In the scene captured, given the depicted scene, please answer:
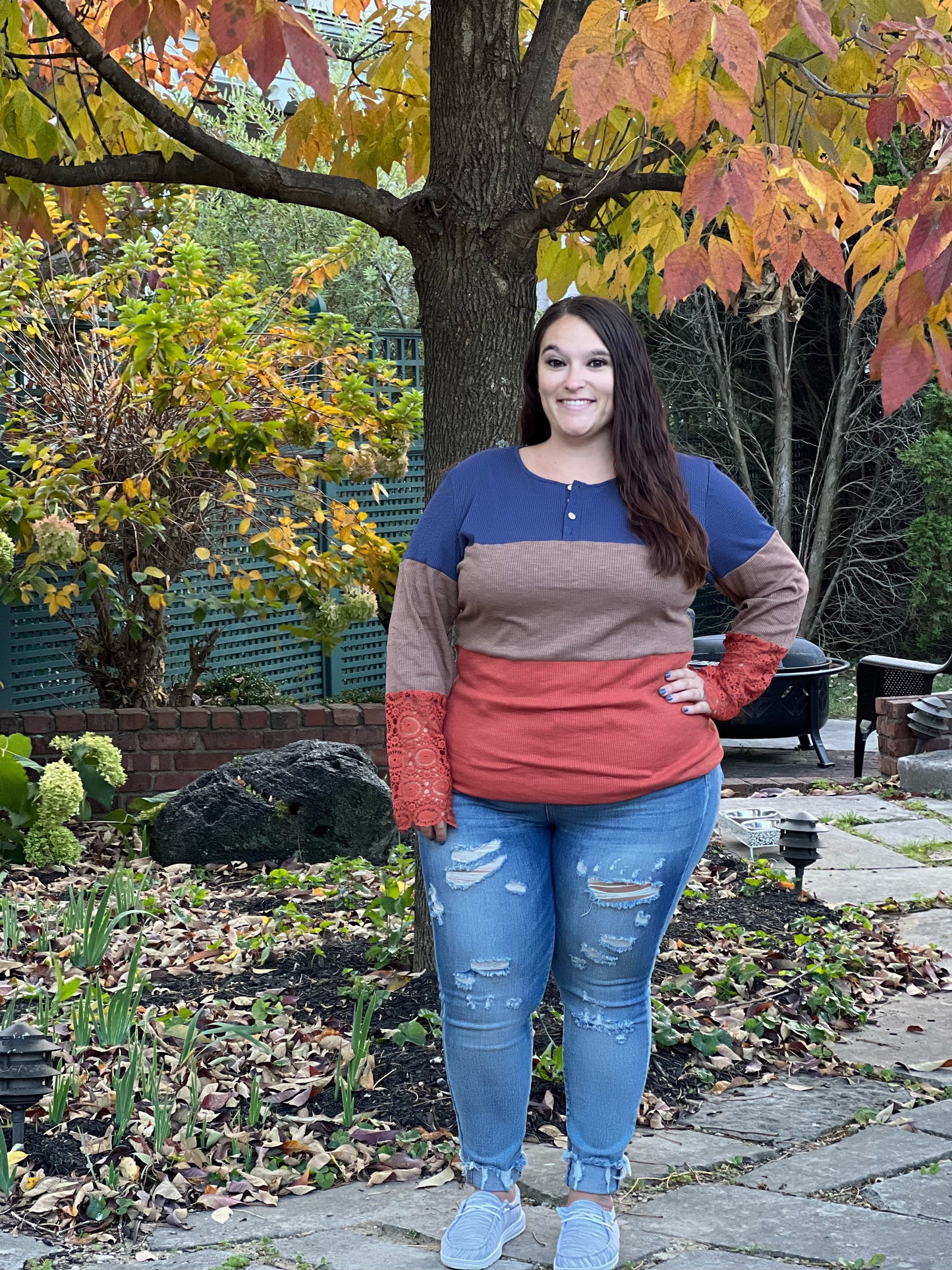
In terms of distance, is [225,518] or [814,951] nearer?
[814,951]

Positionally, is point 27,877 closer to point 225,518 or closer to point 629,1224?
point 225,518

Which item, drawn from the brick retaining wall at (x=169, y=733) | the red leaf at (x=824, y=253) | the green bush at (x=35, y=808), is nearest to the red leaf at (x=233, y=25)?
the red leaf at (x=824, y=253)

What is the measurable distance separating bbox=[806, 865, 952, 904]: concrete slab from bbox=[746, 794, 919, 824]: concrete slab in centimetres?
73

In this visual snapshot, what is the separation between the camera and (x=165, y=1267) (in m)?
2.44

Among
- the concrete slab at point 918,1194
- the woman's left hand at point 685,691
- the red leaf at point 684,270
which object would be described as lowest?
the concrete slab at point 918,1194

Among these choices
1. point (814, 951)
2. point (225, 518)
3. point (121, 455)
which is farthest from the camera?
point (225, 518)

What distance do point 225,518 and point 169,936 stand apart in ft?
9.86

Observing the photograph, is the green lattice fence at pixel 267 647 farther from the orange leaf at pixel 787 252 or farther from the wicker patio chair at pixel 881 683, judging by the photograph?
the orange leaf at pixel 787 252

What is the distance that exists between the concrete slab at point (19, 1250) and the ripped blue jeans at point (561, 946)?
75cm

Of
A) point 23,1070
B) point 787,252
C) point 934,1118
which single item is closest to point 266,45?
point 787,252

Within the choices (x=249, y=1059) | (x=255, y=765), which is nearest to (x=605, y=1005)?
(x=249, y=1059)

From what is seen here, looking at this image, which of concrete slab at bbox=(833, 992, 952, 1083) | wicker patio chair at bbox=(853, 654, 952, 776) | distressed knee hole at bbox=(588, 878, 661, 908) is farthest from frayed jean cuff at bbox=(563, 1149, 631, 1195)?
wicker patio chair at bbox=(853, 654, 952, 776)

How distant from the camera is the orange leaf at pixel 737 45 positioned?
2215 mm

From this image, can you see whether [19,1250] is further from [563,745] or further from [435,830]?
[563,745]
